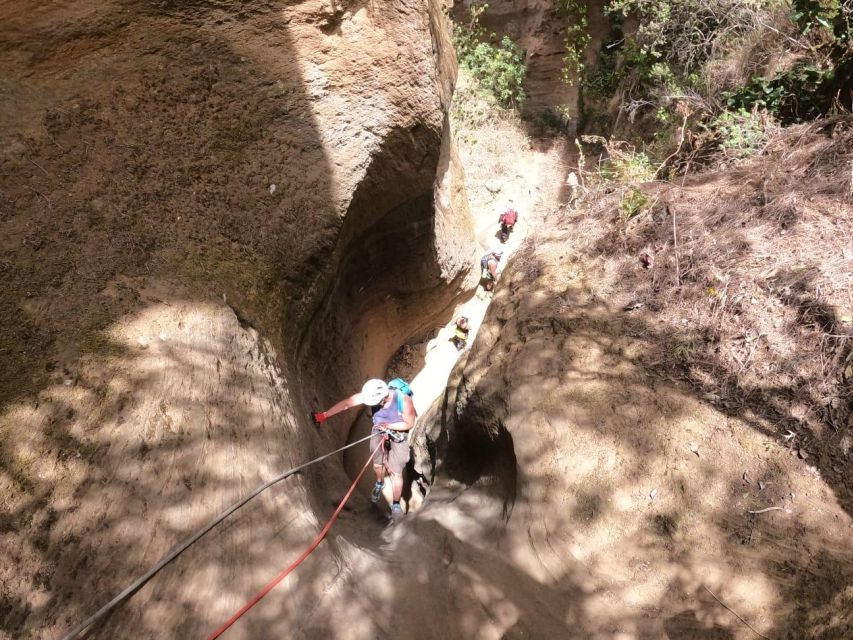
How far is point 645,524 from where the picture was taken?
2.45 m

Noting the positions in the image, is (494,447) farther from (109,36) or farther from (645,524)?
(109,36)

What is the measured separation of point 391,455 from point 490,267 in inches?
149

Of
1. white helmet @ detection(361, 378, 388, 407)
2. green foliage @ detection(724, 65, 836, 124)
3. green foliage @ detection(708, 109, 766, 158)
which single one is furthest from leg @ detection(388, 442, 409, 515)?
green foliage @ detection(724, 65, 836, 124)

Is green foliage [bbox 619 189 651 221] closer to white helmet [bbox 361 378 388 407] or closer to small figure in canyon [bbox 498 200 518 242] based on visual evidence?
white helmet [bbox 361 378 388 407]

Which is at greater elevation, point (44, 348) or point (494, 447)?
point (44, 348)

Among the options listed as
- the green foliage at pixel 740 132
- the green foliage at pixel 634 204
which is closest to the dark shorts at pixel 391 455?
the green foliage at pixel 634 204

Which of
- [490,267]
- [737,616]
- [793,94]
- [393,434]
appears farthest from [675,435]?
[490,267]

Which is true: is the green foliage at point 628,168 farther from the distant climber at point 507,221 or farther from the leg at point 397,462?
the leg at point 397,462

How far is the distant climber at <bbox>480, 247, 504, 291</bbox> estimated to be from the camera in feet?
23.6

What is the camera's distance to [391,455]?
4.34 metres

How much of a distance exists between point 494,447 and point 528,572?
1.01 metres

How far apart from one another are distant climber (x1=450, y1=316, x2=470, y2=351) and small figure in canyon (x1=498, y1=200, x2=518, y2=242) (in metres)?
2.14

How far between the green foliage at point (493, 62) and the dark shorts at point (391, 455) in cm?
775

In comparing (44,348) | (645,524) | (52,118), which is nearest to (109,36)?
(52,118)
